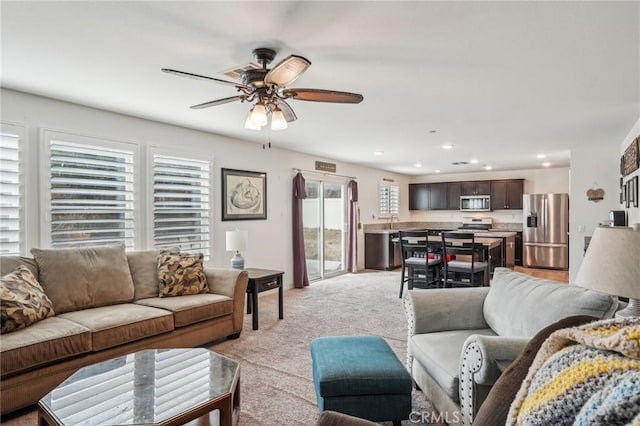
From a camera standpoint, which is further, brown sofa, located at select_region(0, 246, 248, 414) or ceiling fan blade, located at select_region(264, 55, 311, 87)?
brown sofa, located at select_region(0, 246, 248, 414)

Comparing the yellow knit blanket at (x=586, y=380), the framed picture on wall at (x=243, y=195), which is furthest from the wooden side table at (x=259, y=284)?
the yellow knit blanket at (x=586, y=380)

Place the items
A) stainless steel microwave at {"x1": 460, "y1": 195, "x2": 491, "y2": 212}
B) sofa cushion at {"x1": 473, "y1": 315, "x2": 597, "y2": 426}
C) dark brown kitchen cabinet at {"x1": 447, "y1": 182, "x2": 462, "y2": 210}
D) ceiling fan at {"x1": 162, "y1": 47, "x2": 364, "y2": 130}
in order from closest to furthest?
sofa cushion at {"x1": 473, "y1": 315, "x2": 597, "y2": 426} < ceiling fan at {"x1": 162, "y1": 47, "x2": 364, "y2": 130} < stainless steel microwave at {"x1": 460, "y1": 195, "x2": 491, "y2": 212} < dark brown kitchen cabinet at {"x1": 447, "y1": 182, "x2": 462, "y2": 210}

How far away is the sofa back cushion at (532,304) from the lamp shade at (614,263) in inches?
10.4

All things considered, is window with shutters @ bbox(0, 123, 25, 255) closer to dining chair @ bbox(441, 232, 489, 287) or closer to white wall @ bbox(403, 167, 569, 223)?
dining chair @ bbox(441, 232, 489, 287)

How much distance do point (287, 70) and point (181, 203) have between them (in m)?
2.85

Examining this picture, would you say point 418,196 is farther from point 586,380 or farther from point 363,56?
point 586,380

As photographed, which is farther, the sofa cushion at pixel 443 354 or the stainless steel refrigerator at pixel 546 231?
the stainless steel refrigerator at pixel 546 231

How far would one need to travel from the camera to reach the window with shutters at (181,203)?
4211 millimetres

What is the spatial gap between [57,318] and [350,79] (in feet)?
9.46

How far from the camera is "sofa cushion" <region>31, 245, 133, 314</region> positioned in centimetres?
304

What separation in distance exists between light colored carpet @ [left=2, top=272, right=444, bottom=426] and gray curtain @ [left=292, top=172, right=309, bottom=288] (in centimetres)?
24

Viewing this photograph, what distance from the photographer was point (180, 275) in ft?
12.1

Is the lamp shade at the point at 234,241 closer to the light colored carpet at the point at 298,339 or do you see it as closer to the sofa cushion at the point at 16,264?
the light colored carpet at the point at 298,339

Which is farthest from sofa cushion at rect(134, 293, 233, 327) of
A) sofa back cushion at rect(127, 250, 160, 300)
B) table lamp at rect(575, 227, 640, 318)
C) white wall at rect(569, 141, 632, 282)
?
white wall at rect(569, 141, 632, 282)
